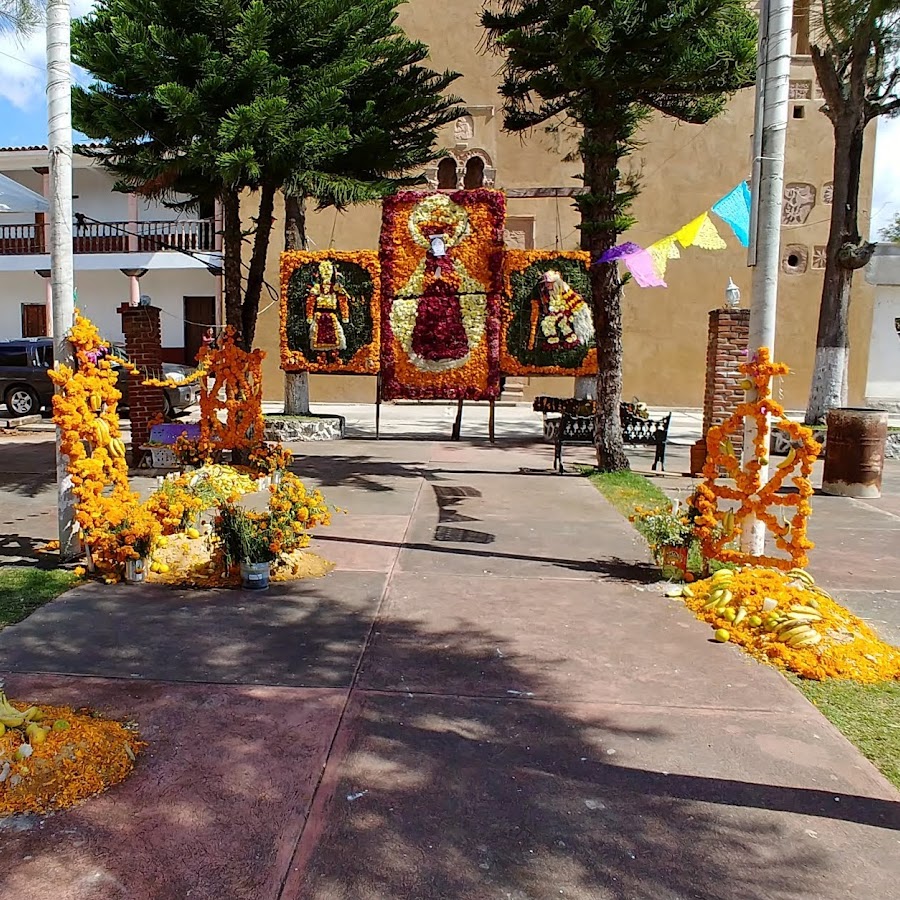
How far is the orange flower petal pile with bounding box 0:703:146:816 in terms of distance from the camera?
10.6ft

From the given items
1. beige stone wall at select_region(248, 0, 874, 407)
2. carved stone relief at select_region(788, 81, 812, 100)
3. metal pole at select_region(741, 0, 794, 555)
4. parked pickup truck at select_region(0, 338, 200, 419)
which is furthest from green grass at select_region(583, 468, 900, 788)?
carved stone relief at select_region(788, 81, 812, 100)

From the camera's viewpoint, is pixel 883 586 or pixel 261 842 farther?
pixel 883 586

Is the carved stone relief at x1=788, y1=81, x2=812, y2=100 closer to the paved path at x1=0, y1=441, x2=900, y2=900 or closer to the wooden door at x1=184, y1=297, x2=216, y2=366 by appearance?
the wooden door at x1=184, y1=297, x2=216, y2=366

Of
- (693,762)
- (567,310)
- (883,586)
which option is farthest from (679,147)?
(693,762)

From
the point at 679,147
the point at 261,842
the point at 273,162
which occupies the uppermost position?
the point at 679,147

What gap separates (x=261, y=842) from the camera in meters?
3.00

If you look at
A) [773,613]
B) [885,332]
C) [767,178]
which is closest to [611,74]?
[767,178]

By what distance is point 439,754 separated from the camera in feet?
12.1

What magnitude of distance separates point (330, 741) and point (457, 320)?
7.01 metres

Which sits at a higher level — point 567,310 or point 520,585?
point 567,310

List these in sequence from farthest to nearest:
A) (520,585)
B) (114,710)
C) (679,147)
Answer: (679,147), (520,585), (114,710)

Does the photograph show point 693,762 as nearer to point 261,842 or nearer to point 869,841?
point 869,841

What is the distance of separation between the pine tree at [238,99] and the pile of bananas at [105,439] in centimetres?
Answer: 429

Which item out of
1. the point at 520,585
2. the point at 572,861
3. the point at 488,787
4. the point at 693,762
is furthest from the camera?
the point at 520,585
